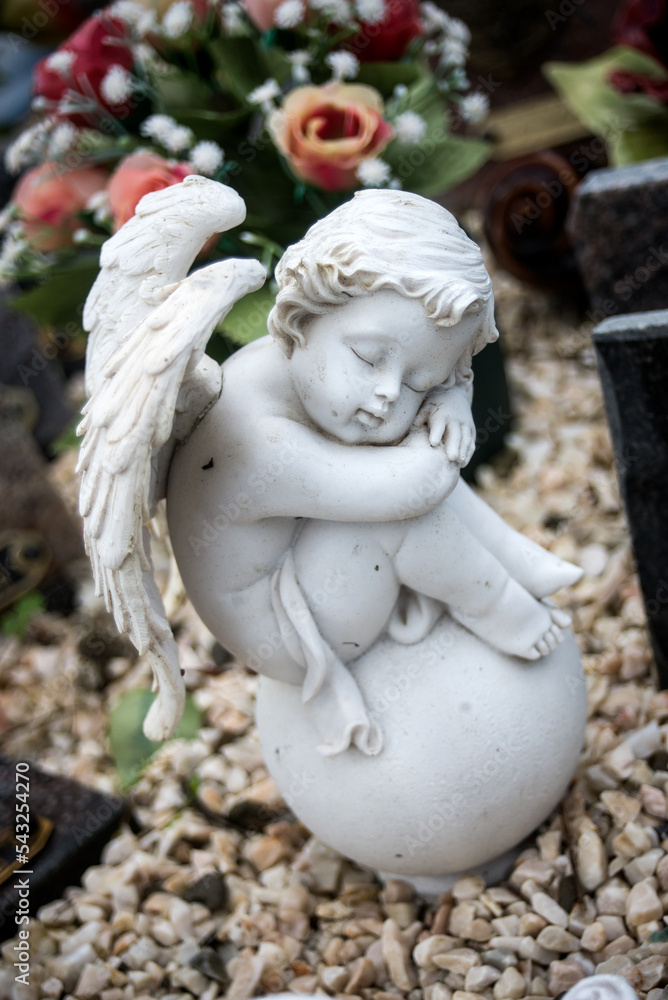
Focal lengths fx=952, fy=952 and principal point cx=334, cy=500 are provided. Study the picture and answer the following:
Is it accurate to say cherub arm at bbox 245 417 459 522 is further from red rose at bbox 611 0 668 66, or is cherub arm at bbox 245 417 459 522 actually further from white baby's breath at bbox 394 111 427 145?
red rose at bbox 611 0 668 66

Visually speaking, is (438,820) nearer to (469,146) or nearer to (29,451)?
(469,146)

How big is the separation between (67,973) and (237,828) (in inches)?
12.9

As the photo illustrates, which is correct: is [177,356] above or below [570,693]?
above

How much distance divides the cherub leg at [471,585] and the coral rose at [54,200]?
117 cm

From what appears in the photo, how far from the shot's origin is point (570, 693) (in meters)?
1.23

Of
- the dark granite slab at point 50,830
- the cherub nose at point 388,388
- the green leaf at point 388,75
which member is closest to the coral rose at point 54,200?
the green leaf at point 388,75

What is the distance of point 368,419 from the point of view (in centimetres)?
103

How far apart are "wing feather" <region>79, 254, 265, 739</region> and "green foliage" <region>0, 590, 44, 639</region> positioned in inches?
49.7

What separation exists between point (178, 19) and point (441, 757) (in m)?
1.32

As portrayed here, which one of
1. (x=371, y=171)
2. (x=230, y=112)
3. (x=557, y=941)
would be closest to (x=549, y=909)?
(x=557, y=941)

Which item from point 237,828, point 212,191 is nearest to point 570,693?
point 237,828

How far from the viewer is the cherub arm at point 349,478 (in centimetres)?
102

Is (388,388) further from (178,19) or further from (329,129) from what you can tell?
(178,19)

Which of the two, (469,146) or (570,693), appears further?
(469,146)
